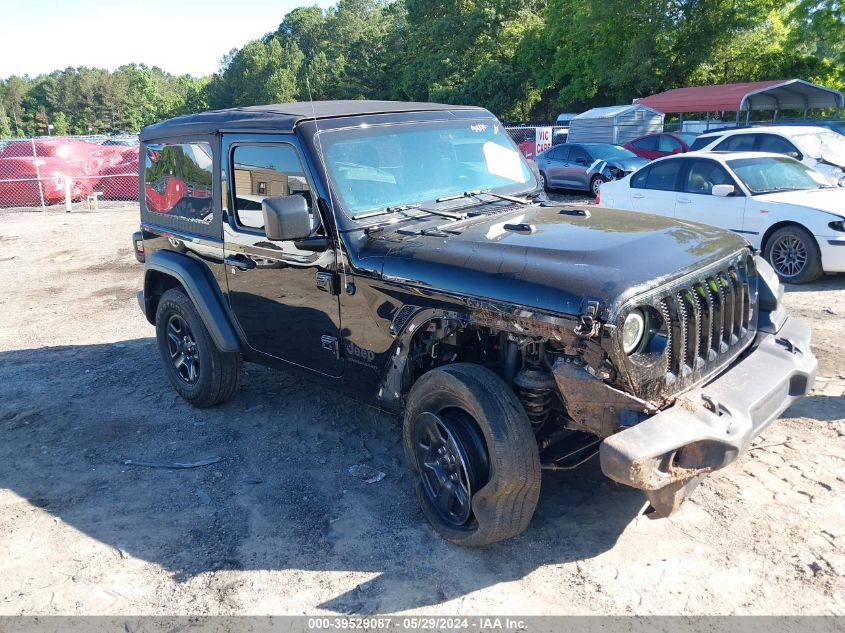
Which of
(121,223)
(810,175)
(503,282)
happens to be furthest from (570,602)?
(121,223)

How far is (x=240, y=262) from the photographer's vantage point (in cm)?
461

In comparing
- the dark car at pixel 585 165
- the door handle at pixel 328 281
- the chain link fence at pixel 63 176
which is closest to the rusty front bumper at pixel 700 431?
the door handle at pixel 328 281

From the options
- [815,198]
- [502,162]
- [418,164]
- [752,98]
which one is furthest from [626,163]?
[418,164]

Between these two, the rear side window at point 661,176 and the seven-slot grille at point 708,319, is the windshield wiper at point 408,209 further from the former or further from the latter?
the rear side window at point 661,176

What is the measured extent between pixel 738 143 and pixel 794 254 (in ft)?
18.9

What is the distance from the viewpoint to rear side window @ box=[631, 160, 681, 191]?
9242 millimetres

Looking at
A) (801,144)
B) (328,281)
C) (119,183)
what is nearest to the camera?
(328,281)

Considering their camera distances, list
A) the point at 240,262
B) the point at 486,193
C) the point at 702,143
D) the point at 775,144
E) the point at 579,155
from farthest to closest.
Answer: the point at 579,155 < the point at 702,143 < the point at 775,144 < the point at 240,262 < the point at 486,193

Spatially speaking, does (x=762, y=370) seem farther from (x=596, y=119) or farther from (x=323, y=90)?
(x=323, y=90)

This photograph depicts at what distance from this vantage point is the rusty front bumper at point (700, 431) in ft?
9.05

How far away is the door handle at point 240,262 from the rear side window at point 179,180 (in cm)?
35

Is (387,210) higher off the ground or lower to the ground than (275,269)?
higher

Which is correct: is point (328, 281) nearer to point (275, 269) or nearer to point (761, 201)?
point (275, 269)

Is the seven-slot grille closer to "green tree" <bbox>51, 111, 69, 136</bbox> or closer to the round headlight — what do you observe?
the round headlight
